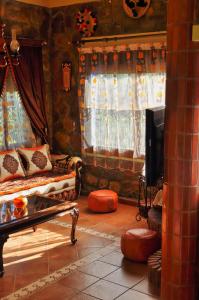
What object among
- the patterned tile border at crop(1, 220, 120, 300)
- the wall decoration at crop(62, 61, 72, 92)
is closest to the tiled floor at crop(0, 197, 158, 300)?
the patterned tile border at crop(1, 220, 120, 300)

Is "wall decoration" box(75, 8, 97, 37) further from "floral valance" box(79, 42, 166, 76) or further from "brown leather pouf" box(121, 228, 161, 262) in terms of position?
"brown leather pouf" box(121, 228, 161, 262)

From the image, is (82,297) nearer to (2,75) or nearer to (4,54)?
(2,75)

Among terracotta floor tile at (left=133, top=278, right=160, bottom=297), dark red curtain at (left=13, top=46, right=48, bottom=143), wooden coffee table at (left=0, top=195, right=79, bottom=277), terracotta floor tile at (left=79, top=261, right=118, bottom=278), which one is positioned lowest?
terracotta floor tile at (left=133, top=278, right=160, bottom=297)

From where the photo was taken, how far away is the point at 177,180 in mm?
2635

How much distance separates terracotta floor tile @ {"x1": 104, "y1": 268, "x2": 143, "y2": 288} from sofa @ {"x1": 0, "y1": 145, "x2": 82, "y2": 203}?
196cm

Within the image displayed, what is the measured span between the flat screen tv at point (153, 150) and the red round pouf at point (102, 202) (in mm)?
2417

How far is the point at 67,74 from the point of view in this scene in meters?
6.76

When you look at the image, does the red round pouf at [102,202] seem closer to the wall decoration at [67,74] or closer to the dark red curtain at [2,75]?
the wall decoration at [67,74]

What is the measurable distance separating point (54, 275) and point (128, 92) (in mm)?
2968

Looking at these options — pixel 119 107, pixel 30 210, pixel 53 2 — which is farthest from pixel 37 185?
pixel 53 2

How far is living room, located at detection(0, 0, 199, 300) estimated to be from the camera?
407 centimetres

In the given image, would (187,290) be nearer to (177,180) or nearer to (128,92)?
(177,180)

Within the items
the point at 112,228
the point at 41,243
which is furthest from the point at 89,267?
the point at 112,228

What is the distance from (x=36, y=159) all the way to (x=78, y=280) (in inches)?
110
